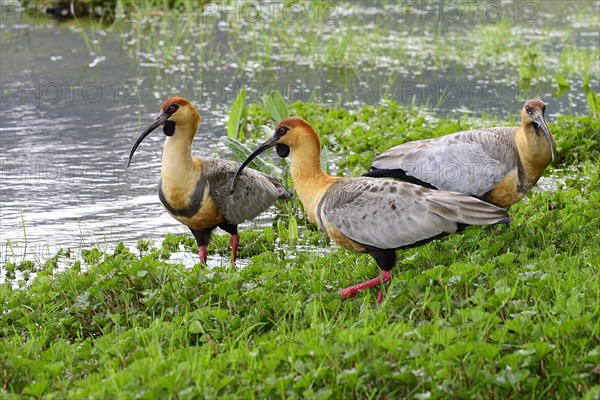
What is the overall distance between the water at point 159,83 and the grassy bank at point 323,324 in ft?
4.74

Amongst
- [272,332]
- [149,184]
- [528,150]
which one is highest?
[528,150]

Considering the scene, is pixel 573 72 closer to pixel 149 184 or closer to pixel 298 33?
pixel 298 33

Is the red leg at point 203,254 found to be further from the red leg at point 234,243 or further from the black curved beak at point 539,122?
the black curved beak at point 539,122

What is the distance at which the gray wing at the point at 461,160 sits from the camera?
7.26 meters

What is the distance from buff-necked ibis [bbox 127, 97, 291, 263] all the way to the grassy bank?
395mm

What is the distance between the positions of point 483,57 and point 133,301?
9676 mm

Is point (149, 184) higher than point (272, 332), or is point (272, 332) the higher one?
point (272, 332)

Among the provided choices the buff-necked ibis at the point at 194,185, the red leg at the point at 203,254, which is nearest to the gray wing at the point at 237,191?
the buff-necked ibis at the point at 194,185

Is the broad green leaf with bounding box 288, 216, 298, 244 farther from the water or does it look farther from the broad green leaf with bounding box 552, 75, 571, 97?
the broad green leaf with bounding box 552, 75, 571, 97

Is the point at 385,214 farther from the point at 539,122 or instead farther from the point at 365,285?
the point at 539,122

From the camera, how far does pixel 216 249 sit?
312 inches

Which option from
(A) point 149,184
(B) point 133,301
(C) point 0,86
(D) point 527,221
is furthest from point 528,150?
(C) point 0,86

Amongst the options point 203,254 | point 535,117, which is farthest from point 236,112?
point 535,117

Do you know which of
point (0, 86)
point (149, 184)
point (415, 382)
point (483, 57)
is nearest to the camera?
point (415, 382)
